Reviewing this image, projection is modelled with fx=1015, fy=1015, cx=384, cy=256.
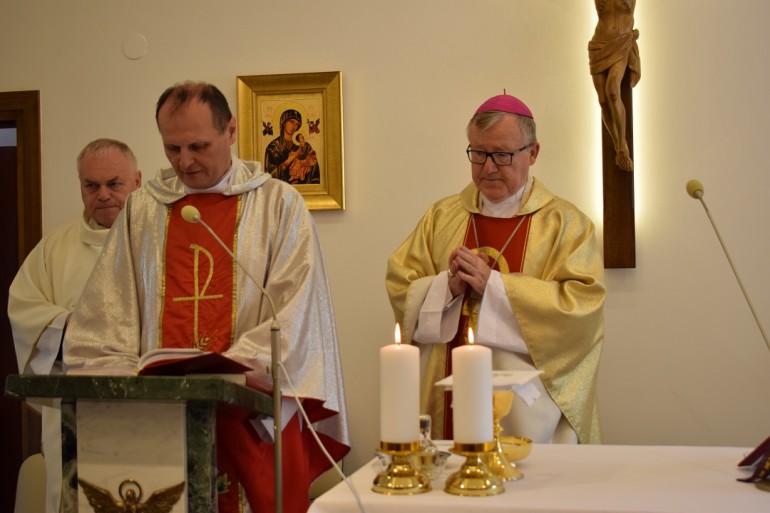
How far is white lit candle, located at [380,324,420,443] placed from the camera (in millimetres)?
2135

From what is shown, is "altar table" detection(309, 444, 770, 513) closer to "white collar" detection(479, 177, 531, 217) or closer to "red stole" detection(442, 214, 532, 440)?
"red stole" detection(442, 214, 532, 440)

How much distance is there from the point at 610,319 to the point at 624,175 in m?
0.76

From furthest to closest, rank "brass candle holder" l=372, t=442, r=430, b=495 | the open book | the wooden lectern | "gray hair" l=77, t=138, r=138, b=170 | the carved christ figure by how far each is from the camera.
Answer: the carved christ figure → "gray hair" l=77, t=138, r=138, b=170 → the open book → the wooden lectern → "brass candle holder" l=372, t=442, r=430, b=495

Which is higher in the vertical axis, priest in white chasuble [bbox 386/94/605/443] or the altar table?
priest in white chasuble [bbox 386/94/605/443]

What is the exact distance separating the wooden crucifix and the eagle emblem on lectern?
3.26 m

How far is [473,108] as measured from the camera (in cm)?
555

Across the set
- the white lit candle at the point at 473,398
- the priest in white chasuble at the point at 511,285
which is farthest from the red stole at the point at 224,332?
the white lit candle at the point at 473,398

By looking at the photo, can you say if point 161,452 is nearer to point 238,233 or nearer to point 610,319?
point 238,233

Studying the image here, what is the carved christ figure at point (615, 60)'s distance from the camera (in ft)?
16.9

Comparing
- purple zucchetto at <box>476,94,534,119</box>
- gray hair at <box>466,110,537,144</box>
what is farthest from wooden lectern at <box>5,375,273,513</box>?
purple zucchetto at <box>476,94,534,119</box>

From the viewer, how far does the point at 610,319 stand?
5371 millimetres

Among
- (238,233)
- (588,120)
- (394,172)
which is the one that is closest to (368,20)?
(394,172)

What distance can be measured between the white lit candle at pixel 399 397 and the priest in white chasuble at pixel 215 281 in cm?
131

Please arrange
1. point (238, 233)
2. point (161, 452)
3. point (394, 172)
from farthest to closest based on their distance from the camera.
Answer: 1. point (394, 172)
2. point (238, 233)
3. point (161, 452)
